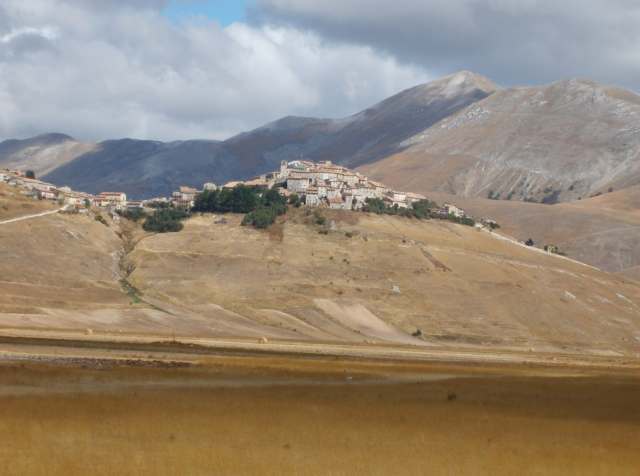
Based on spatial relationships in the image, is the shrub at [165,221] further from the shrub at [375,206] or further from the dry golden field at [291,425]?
the dry golden field at [291,425]

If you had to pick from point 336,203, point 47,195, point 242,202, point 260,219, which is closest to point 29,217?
point 260,219

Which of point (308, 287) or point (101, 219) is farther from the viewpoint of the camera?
point (101, 219)

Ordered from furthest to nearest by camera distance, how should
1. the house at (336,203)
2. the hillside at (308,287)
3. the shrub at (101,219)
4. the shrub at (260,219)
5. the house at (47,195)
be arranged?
the house at (47,195), the house at (336,203), the shrub at (260,219), the shrub at (101,219), the hillside at (308,287)

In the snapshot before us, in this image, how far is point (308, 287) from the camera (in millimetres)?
131750

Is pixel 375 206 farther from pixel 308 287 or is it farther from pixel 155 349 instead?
pixel 155 349

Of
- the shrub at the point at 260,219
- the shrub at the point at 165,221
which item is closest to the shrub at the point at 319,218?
the shrub at the point at 260,219

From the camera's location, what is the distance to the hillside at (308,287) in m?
109

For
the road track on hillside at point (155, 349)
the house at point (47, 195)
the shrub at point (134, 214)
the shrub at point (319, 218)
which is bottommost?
the road track on hillside at point (155, 349)

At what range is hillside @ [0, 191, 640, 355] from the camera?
108938 millimetres

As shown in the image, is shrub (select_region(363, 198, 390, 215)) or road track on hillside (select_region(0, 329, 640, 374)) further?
shrub (select_region(363, 198, 390, 215))

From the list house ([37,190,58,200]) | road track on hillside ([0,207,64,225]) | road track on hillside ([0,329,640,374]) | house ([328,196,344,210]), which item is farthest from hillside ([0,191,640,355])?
house ([37,190,58,200])

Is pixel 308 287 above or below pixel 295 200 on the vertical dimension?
below

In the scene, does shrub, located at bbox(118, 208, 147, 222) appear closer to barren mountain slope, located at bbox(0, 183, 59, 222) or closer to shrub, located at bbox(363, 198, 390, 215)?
barren mountain slope, located at bbox(0, 183, 59, 222)

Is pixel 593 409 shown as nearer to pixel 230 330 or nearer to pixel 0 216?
pixel 230 330
